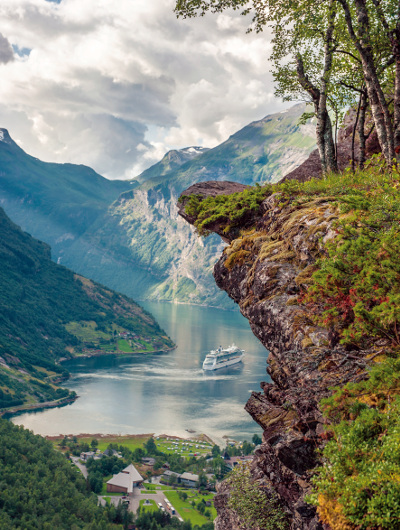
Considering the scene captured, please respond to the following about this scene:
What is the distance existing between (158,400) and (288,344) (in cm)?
9732

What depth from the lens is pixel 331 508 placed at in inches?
207

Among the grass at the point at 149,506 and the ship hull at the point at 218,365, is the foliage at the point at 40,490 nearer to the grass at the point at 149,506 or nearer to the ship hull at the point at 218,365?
the grass at the point at 149,506

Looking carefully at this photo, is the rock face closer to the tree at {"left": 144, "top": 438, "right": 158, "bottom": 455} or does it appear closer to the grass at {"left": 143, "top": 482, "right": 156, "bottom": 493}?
the grass at {"left": 143, "top": 482, "right": 156, "bottom": 493}

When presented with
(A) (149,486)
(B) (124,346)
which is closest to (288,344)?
(A) (149,486)

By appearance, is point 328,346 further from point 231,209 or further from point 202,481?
point 202,481

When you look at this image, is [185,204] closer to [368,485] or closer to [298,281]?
[298,281]

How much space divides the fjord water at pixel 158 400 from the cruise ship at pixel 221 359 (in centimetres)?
231

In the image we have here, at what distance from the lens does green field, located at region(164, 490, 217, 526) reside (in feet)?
208

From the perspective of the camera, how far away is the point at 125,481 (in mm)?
72750

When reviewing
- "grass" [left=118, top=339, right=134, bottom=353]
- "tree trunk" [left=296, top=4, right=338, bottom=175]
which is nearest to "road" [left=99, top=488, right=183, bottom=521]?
"tree trunk" [left=296, top=4, right=338, bottom=175]

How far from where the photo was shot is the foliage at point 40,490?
183 ft

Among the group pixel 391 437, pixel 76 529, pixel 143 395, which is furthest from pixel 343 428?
pixel 143 395

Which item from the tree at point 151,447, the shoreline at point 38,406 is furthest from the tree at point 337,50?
the shoreline at point 38,406

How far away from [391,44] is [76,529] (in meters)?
63.1
